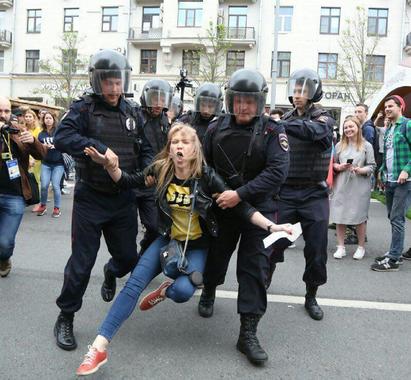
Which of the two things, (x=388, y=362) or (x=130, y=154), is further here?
(x=130, y=154)

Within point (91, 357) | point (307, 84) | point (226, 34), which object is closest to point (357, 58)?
point (226, 34)

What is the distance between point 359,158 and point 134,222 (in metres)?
3.66

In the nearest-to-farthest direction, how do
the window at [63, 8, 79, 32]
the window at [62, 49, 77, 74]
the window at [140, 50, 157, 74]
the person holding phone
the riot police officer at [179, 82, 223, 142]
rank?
1. the riot police officer at [179, 82, 223, 142]
2. the person holding phone
3. the window at [62, 49, 77, 74]
4. the window at [140, 50, 157, 74]
5. the window at [63, 8, 79, 32]

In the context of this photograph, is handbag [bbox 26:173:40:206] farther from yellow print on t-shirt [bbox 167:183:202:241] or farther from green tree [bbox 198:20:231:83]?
green tree [bbox 198:20:231:83]

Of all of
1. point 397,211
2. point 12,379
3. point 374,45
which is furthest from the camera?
point 374,45

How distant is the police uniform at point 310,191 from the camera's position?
3.86 meters

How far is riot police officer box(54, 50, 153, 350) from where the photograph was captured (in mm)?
3195

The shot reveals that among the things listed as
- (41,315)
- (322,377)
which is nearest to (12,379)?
(41,315)

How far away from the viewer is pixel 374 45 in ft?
91.8

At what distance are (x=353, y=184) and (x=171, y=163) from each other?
11.9 ft

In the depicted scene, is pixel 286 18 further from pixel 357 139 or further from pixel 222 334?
pixel 222 334

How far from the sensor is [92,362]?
8.93 feet

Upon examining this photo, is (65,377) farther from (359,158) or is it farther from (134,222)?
(359,158)

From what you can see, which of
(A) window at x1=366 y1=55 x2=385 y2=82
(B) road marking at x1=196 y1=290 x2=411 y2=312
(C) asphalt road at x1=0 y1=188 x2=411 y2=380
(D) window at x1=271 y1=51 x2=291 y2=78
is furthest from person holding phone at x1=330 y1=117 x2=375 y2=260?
(D) window at x1=271 y1=51 x2=291 y2=78
